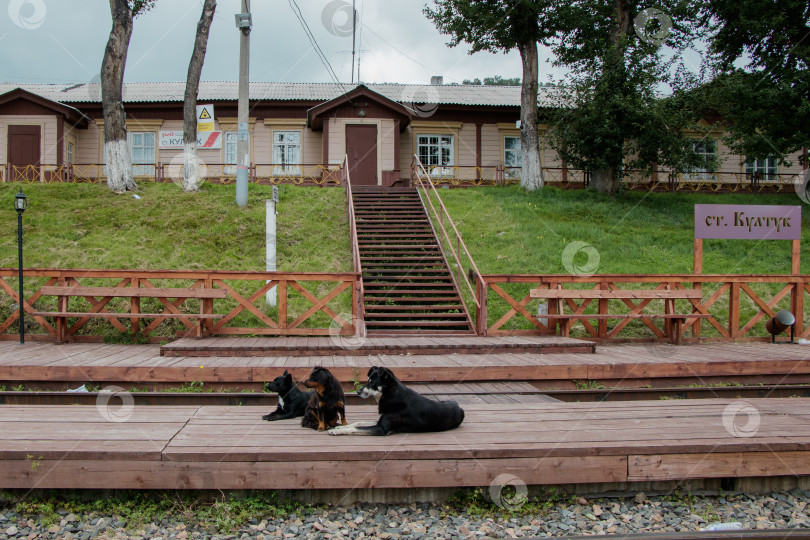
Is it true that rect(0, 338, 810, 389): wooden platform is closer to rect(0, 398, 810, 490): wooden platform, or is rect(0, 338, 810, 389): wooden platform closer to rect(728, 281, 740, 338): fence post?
rect(728, 281, 740, 338): fence post

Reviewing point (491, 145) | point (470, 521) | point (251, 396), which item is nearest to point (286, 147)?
point (491, 145)

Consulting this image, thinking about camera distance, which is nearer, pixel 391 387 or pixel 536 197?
pixel 391 387

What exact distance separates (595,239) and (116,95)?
15.6 m

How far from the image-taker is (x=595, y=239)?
16.2 m

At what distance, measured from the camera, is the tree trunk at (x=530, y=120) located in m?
22.0

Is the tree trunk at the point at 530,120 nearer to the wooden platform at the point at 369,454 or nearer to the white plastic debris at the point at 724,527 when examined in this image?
the wooden platform at the point at 369,454

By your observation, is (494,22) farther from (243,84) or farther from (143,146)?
(143,146)

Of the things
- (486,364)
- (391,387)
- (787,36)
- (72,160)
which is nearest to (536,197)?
(787,36)

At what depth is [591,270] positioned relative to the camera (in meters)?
13.9

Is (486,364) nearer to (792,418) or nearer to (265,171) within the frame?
(792,418)

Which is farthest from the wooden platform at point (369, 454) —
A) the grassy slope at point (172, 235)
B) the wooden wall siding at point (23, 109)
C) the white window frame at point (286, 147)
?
the wooden wall siding at point (23, 109)

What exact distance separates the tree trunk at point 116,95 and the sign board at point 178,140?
631cm

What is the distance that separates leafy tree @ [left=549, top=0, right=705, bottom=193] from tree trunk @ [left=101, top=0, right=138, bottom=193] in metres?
15.2

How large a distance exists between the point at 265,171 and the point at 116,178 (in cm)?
725
